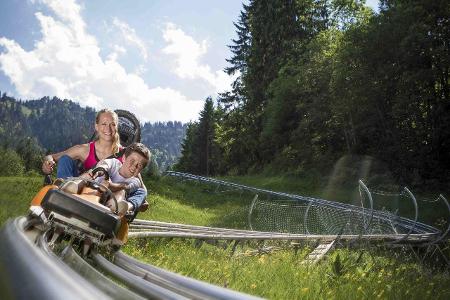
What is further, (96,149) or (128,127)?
(128,127)

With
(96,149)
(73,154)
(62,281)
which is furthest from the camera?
(96,149)

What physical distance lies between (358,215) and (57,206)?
30.7 feet

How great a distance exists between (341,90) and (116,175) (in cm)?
2604

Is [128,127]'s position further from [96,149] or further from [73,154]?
[73,154]

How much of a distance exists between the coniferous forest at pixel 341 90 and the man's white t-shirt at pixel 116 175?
2351cm

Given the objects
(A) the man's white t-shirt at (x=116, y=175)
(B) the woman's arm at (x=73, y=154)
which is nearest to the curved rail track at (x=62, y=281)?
(A) the man's white t-shirt at (x=116, y=175)

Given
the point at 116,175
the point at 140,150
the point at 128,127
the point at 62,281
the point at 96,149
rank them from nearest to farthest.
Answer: the point at 62,281, the point at 140,150, the point at 116,175, the point at 96,149, the point at 128,127

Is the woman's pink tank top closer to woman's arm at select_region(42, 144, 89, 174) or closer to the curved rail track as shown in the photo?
woman's arm at select_region(42, 144, 89, 174)

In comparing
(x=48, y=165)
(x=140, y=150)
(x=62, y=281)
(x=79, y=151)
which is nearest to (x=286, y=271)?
(x=140, y=150)

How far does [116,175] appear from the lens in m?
5.03

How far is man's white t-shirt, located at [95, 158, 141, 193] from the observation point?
4.82 metres

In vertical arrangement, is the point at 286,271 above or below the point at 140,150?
below

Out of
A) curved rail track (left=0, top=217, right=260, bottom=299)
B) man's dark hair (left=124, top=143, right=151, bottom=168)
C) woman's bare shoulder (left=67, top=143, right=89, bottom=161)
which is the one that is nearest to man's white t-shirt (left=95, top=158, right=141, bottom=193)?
man's dark hair (left=124, top=143, right=151, bottom=168)

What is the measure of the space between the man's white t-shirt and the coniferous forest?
926 inches
